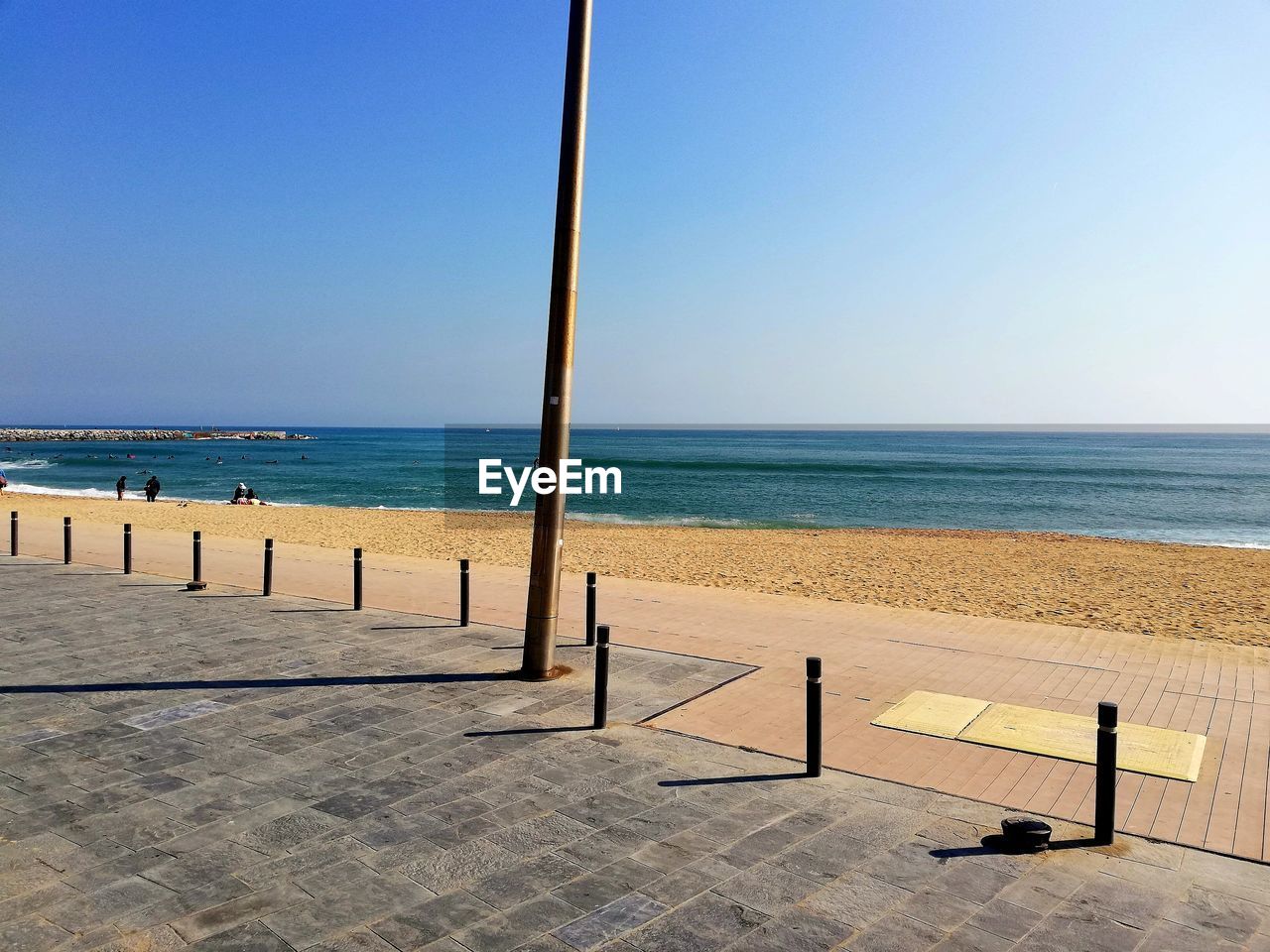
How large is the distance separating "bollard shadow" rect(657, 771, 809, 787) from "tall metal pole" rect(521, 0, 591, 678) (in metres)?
3.06

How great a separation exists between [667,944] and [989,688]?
20.4 feet

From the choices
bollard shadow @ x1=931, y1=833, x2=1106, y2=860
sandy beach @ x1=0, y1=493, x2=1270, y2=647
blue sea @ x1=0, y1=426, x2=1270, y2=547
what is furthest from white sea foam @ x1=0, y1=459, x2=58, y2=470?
bollard shadow @ x1=931, y1=833, x2=1106, y2=860

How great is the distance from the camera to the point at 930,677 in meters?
9.76

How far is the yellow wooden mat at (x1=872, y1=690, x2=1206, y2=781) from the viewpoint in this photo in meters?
7.10

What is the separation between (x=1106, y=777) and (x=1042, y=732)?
2.40 metres

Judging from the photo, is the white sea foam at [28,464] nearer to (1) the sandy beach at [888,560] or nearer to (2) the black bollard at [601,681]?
(1) the sandy beach at [888,560]

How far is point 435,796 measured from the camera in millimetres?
6078

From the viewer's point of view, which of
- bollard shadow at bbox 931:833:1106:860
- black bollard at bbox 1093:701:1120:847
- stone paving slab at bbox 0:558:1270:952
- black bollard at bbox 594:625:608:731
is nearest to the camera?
stone paving slab at bbox 0:558:1270:952

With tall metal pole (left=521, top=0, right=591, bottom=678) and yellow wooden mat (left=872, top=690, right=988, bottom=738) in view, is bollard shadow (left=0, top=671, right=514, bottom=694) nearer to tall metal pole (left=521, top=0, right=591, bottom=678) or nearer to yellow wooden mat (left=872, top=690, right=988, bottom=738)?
tall metal pole (left=521, top=0, right=591, bottom=678)

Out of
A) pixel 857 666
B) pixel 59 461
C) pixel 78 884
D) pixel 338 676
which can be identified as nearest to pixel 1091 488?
pixel 857 666

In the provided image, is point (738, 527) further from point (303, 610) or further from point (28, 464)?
point (28, 464)

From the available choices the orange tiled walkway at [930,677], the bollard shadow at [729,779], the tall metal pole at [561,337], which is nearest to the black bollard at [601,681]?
the orange tiled walkway at [930,677]

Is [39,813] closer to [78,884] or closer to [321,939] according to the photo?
[78,884]

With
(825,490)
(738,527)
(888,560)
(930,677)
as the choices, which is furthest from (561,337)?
(825,490)
